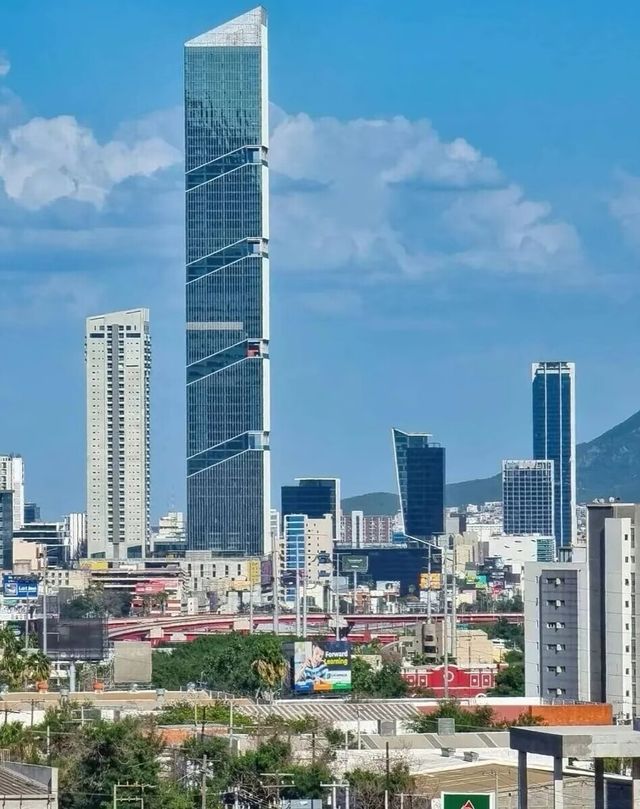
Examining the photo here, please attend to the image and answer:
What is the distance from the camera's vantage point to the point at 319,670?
367 feet

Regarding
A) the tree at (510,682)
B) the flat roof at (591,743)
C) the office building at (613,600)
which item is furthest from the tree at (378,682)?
the flat roof at (591,743)

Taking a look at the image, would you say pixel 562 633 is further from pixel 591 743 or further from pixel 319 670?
pixel 591 743

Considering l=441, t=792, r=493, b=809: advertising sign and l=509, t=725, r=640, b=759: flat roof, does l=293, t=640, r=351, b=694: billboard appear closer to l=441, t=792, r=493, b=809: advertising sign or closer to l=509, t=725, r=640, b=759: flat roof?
l=441, t=792, r=493, b=809: advertising sign

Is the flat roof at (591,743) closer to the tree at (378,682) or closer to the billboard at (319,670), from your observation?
the billboard at (319,670)

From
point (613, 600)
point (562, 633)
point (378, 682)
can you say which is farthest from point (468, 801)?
point (378, 682)

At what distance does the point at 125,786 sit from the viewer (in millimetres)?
53219

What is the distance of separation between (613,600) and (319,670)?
14.1 metres

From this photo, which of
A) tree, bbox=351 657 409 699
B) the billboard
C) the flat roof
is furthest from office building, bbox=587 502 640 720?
the flat roof

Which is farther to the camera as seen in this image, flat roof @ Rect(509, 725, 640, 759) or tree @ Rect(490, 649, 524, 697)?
tree @ Rect(490, 649, 524, 697)

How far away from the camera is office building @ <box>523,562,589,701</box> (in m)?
108

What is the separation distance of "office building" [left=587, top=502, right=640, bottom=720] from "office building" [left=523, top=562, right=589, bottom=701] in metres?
0.73

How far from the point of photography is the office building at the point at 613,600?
10500 centimetres

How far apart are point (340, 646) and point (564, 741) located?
85.4 metres

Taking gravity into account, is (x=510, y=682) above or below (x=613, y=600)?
below
